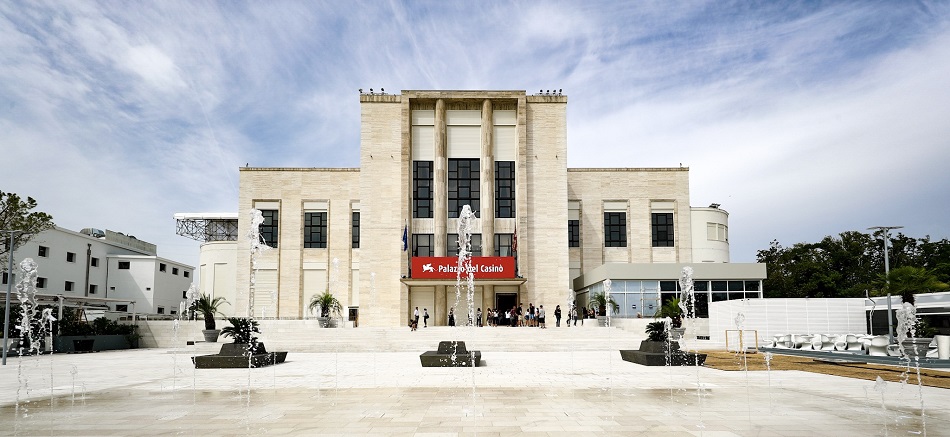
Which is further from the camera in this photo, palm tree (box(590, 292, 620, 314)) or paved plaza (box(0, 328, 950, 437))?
palm tree (box(590, 292, 620, 314))

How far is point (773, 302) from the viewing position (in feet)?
108

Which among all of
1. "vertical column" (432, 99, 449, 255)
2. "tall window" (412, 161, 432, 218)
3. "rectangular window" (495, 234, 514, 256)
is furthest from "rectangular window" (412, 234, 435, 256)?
"rectangular window" (495, 234, 514, 256)

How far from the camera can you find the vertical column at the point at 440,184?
4562 cm

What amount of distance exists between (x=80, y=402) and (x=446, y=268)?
31289mm

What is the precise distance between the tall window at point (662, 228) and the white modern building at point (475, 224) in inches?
3.1

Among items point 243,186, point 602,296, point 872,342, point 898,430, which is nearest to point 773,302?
point 872,342

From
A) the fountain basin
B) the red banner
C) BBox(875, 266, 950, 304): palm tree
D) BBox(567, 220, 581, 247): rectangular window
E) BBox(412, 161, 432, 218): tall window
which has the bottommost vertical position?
the fountain basin

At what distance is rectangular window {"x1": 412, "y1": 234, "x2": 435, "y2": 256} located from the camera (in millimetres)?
46156

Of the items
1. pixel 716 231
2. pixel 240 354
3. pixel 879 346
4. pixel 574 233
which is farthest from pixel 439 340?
pixel 716 231

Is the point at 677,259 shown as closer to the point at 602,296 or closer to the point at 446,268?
the point at 602,296

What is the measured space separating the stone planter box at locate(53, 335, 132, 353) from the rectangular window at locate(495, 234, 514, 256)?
2301 centimetres

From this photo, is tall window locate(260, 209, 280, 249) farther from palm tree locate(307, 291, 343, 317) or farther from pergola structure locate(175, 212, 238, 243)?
pergola structure locate(175, 212, 238, 243)

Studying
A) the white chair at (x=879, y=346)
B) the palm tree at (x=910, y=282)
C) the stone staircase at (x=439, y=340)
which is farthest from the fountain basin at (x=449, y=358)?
the palm tree at (x=910, y=282)

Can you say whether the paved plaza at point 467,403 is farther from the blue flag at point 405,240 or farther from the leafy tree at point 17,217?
the blue flag at point 405,240
